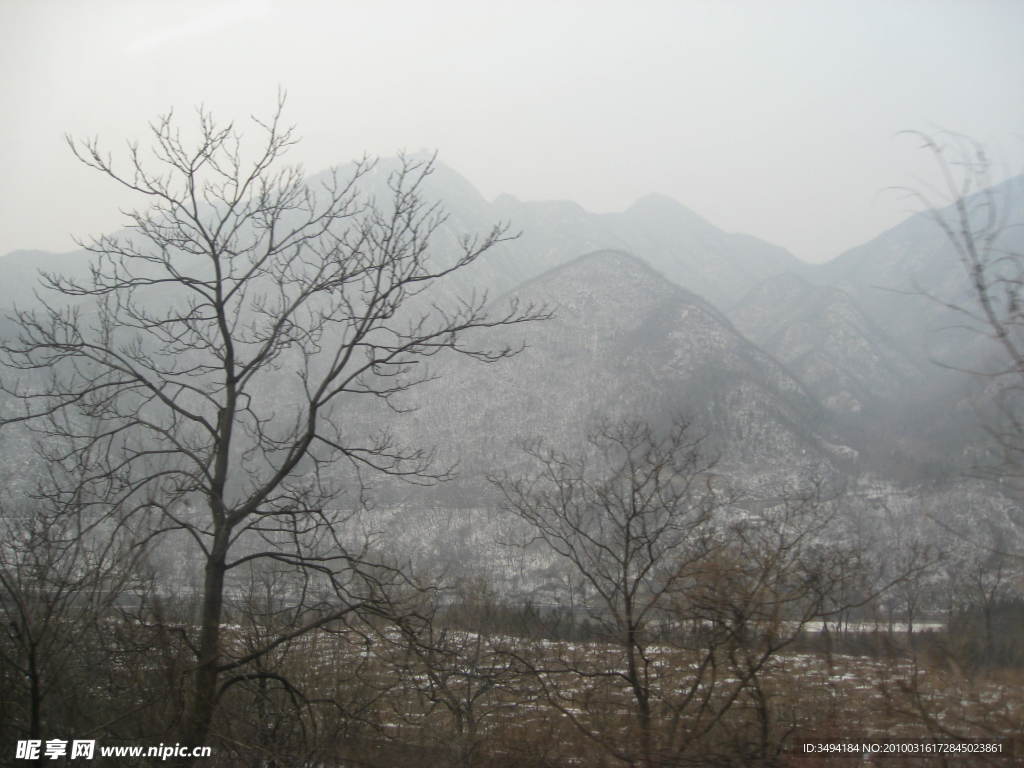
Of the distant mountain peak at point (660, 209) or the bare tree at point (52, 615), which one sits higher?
the distant mountain peak at point (660, 209)

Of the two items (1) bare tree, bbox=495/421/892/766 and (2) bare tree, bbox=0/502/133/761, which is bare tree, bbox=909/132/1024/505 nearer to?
(1) bare tree, bbox=495/421/892/766

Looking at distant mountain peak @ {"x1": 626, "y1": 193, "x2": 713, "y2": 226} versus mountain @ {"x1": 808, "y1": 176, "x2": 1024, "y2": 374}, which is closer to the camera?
mountain @ {"x1": 808, "y1": 176, "x2": 1024, "y2": 374}

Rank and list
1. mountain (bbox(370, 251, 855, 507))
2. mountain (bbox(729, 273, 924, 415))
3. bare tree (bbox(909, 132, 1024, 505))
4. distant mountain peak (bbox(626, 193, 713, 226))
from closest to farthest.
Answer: bare tree (bbox(909, 132, 1024, 505)) < mountain (bbox(370, 251, 855, 507)) < mountain (bbox(729, 273, 924, 415)) < distant mountain peak (bbox(626, 193, 713, 226))

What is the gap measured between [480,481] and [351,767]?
62433mm

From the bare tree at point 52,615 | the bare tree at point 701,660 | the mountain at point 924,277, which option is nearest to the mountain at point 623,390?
the mountain at point 924,277

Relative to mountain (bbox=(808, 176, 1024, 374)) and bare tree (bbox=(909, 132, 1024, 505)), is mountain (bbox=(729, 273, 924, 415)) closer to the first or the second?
mountain (bbox=(808, 176, 1024, 374))

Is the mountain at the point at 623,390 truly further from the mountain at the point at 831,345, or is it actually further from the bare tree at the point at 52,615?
the bare tree at the point at 52,615

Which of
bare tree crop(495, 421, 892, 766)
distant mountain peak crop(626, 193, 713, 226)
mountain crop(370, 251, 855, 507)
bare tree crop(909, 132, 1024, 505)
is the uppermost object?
distant mountain peak crop(626, 193, 713, 226)

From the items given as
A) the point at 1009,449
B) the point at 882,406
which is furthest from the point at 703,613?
the point at 882,406

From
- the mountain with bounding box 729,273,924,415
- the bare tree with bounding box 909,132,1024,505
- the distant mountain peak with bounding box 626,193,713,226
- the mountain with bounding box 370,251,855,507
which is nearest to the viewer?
the bare tree with bounding box 909,132,1024,505

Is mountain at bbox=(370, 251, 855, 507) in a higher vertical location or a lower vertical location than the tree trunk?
higher

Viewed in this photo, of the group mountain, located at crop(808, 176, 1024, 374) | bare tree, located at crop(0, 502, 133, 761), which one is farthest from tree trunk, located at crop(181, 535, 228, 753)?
mountain, located at crop(808, 176, 1024, 374)

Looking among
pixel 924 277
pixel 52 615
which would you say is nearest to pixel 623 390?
pixel 924 277

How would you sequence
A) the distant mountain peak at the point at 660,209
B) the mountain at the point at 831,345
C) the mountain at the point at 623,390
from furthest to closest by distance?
the distant mountain peak at the point at 660,209 → the mountain at the point at 831,345 → the mountain at the point at 623,390
